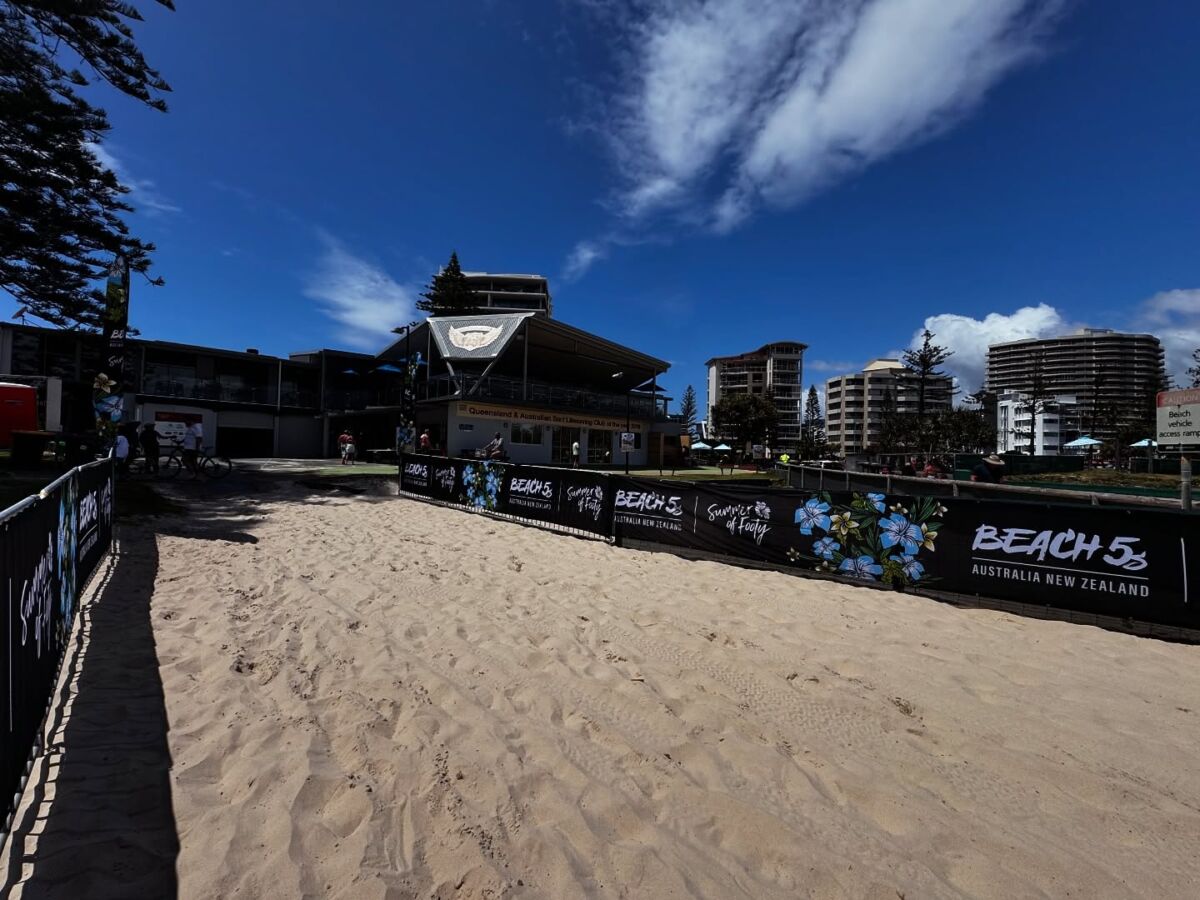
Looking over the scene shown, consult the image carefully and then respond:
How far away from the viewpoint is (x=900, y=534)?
6.60 metres

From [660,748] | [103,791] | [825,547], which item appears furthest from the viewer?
[825,547]

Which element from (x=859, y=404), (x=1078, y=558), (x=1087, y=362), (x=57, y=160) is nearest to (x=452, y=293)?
(x=57, y=160)

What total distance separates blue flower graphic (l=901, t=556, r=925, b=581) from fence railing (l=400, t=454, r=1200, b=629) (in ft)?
0.04

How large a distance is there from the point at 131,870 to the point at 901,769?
11.7 ft

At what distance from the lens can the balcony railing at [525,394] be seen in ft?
95.4

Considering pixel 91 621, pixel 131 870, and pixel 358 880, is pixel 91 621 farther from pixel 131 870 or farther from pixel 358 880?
pixel 358 880

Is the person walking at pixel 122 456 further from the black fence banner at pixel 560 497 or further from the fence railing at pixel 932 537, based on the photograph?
the fence railing at pixel 932 537

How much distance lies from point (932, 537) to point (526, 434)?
27.3 meters

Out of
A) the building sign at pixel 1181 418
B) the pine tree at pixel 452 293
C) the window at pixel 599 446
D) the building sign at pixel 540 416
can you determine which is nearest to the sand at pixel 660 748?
the building sign at pixel 1181 418

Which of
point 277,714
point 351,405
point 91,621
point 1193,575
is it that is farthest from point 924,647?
point 351,405

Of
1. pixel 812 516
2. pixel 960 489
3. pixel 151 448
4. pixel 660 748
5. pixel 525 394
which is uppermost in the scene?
pixel 525 394

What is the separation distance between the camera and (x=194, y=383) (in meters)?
31.3

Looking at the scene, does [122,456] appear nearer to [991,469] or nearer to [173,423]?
[991,469]

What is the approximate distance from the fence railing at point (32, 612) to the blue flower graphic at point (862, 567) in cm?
732
